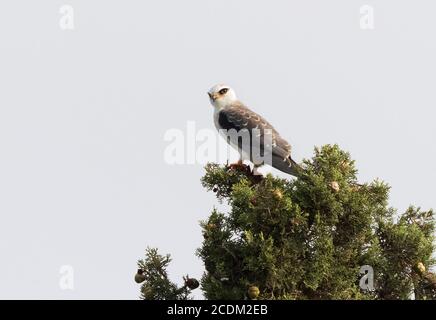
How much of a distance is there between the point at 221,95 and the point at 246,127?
1100mm

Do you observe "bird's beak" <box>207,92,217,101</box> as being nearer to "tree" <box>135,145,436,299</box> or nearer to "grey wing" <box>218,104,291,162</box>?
"grey wing" <box>218,104,291,162</box>

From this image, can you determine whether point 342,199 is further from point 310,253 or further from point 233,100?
point 233,100

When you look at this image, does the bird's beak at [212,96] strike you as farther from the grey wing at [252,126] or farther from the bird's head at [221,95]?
the grey wing at [252,126]

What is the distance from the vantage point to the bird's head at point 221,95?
15.8 m

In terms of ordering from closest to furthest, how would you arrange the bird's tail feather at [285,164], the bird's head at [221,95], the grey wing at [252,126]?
1. the bird's tail feather at [285,164]
2. the grey wing at [252,126]
3. the bird's head at [221,95]

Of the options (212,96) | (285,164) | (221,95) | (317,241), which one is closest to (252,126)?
(221,95)

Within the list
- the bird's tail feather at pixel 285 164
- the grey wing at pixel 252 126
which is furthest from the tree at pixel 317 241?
the grey wing at pixel 252 126

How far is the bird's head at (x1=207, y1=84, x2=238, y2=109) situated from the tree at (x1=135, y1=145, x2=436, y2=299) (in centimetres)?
412

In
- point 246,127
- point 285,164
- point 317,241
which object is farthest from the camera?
point 246,127

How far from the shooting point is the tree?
10586 millimetres

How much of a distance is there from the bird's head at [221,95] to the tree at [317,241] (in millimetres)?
4122

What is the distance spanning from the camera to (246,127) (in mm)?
15156

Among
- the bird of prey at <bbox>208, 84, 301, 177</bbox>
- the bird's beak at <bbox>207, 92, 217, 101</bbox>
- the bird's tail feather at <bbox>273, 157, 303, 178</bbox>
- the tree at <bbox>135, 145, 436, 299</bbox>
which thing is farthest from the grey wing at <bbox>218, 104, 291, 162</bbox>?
the tree at <bbox>135, 145, 436, 299</bbox>

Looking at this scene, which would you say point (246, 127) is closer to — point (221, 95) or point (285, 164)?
point (221, 95)
